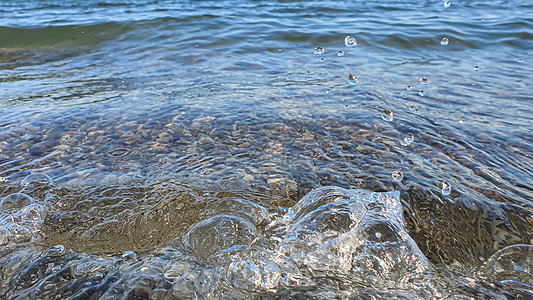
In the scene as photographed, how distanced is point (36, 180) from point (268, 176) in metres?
1.88

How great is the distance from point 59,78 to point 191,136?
353cm

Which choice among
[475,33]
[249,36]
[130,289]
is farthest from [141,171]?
[475,33]

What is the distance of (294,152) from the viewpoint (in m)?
3.50

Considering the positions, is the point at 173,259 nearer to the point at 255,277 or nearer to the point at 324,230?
the point at 255,277

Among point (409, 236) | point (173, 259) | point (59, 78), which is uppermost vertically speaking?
point (409, 236)

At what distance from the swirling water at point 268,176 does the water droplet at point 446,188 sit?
1cm

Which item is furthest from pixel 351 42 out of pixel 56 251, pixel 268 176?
pixel 56 251

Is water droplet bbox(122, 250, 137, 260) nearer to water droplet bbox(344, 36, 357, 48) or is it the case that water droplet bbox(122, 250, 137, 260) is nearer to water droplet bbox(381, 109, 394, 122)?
water droplet bbox(381, 109, 394, 122)

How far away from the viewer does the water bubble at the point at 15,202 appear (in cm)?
268

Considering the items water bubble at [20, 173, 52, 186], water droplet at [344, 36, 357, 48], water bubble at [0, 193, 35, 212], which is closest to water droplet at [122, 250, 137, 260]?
water bubble at [0, 193, 35, 212]

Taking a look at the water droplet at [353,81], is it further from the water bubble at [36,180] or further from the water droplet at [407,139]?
the water bubble at [36,180]

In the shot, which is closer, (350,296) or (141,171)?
(350,296)

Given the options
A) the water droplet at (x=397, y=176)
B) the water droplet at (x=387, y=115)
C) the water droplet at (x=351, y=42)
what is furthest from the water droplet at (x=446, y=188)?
the water droplet at (x=351, y=42)

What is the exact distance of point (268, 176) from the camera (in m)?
3.11
